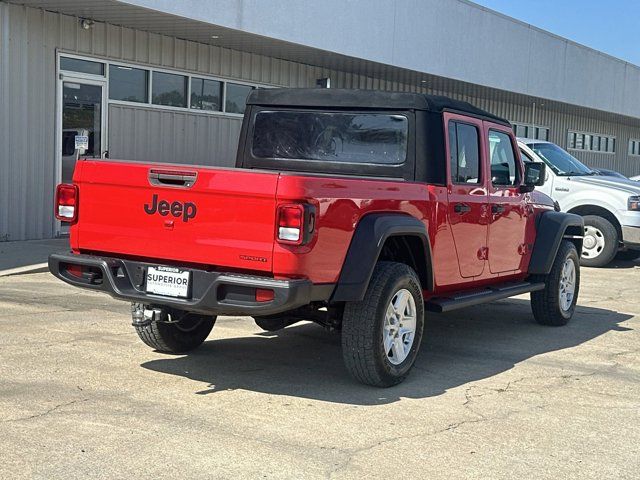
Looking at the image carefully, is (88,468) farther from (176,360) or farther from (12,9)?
(12,9)

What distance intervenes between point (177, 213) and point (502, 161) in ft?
11.1

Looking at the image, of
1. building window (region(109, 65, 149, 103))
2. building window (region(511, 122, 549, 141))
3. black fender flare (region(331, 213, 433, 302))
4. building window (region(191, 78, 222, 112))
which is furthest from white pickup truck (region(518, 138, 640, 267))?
building window (region(511, 122, 549, 141))

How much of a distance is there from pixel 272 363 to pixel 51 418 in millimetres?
1935

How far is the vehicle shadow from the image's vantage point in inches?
224

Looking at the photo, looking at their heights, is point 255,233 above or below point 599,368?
above

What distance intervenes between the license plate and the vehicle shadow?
0.71m

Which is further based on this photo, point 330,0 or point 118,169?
point 330,0

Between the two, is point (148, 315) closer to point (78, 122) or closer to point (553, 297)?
point (553, 297)

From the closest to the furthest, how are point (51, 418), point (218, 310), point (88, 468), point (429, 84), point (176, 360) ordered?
point (88, 468) → point (51, 418) → point (218, 310) → point (176, 360) → point (429, 84)

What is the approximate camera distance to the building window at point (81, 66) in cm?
1295

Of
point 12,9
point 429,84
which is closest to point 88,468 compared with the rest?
point 12,9

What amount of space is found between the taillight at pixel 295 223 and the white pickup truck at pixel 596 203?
950 centimetres

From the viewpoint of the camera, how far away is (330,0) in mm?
15984

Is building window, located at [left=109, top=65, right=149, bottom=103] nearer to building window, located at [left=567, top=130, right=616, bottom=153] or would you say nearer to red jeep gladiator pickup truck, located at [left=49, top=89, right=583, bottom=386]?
red jeep gladiator pickup truck, located at [left=49, top=89, right=583, bottom=386]
